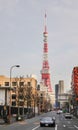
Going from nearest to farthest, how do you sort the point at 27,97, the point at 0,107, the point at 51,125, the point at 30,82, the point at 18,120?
the point at 51,125 → the point at 18,120 → the point at 0,107 → the point at 27,97 → the point at 30,82

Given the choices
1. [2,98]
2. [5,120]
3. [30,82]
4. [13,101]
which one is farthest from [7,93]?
[30,82]

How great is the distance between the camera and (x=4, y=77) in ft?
651

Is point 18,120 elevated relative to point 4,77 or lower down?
lower down

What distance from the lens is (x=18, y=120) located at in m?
83.8

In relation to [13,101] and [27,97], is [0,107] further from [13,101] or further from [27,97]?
[13,101]

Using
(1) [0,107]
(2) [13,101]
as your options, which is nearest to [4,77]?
(2) [13,101]

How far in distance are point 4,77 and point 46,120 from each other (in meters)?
137

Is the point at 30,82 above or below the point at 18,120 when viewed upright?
above

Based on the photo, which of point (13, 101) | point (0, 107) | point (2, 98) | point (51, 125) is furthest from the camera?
point (13, 101)

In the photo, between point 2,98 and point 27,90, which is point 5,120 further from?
point 27,90

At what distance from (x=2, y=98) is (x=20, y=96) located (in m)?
12.9

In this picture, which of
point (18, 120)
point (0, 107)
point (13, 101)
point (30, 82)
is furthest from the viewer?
point (30, 82)

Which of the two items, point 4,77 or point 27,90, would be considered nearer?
point 27,90

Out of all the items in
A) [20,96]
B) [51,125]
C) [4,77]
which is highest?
[4,77]
